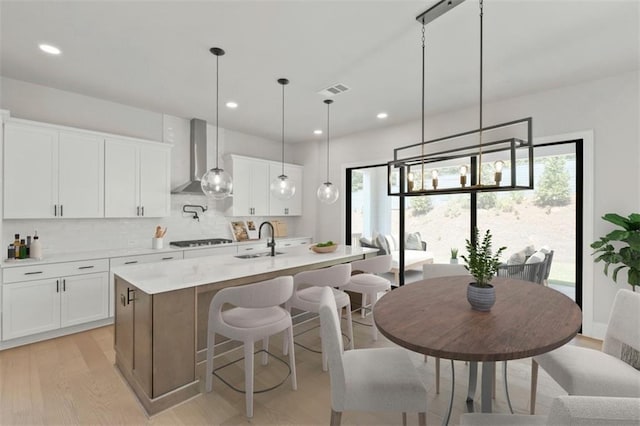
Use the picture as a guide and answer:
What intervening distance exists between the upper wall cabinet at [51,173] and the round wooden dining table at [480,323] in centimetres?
374

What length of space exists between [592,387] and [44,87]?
559 centimetres

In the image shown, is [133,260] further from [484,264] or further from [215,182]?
[484,264]

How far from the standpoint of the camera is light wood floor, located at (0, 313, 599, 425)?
2096mm

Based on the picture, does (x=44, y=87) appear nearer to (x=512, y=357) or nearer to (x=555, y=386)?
(x=512, y=357)

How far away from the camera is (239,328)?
7.14ft

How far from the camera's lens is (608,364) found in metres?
1.76

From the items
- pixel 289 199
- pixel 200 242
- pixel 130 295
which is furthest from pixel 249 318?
pixel 289 199

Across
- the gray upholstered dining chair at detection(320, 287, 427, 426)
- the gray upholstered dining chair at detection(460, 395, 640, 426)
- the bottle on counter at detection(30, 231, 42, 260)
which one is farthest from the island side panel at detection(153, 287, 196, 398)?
the bottle on counter at detection(30, 231, 42, 260)

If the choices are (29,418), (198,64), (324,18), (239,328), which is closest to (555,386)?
(239,328)

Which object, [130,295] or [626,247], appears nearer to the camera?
[130,295]

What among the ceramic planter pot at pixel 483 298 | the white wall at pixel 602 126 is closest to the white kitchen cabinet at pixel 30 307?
the ceramic planter pot at pixel 483 298

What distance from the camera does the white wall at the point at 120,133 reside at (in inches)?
139

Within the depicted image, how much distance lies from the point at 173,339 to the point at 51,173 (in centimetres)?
267

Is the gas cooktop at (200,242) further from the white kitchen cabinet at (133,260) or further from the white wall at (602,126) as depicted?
the white wall at (602,126)
